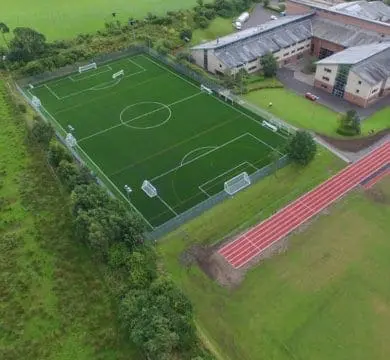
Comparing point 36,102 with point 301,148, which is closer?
point 301,148

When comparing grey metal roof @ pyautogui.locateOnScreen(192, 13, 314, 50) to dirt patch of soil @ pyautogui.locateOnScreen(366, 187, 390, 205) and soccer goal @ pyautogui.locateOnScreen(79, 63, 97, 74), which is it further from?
dirt patch of soil @ pyautogui.locateOnScreen(366, 187, 390, 205)

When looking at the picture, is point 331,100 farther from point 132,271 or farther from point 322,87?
point 132,271

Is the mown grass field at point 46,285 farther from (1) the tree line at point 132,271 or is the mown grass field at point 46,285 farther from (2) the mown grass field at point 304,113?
(2) the mown grass field at point 304,113

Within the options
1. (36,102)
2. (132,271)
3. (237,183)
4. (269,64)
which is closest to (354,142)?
(237,183)

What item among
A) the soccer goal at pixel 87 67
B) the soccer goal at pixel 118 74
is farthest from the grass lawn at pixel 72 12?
the soccer goal at pixel 118 74

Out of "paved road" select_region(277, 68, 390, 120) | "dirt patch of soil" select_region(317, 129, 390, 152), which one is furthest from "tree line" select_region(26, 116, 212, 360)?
"paved road" select_region(277, 68, 390, 120)

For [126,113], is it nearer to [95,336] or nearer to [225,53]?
[225,53]

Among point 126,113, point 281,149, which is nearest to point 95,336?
point 281,149
